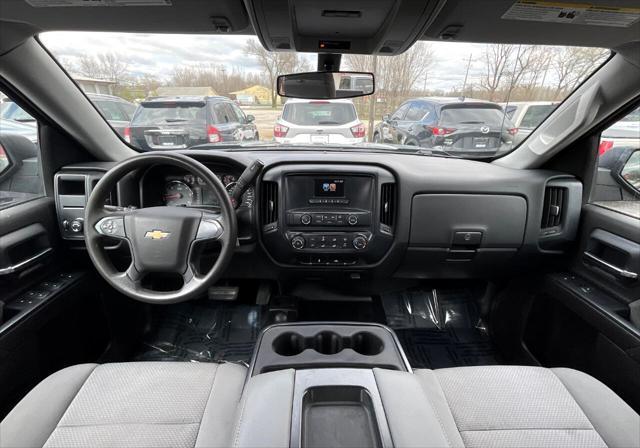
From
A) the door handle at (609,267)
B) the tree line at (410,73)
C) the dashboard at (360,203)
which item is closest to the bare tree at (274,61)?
the tree line at (410,73)

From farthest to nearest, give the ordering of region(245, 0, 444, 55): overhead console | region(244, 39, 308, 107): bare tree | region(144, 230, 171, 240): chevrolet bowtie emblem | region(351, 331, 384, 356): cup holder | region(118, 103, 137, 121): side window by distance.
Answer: region(118, 103, 137, 121): side window, region(244, 39, 308, 107): bare tree, region(144, 230, 171, 240): chevrolet bowtie emblem, region(351, 331, 384, 356): cup holder, region(245, 0, 444, 55): overhead console

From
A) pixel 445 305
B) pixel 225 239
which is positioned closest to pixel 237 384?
pixel 225 239

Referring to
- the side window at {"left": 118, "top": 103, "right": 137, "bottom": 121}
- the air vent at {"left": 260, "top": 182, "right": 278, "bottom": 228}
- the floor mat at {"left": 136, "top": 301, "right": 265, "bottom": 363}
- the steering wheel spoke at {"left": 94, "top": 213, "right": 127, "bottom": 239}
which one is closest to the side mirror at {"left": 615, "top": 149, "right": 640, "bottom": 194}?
the air vent at {"left": 260, "top": 182, "right": 278, "bottom": 228}

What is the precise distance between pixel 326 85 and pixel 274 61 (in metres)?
0.31

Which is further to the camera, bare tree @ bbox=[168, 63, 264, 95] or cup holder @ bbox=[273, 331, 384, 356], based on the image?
bare tree @ bbox=[168, 63, 264, 95]

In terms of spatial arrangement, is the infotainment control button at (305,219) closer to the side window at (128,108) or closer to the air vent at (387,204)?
the air vent at (387,204)

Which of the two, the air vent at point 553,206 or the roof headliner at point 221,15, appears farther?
the air vent at point 553,206

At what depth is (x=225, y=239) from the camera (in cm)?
179

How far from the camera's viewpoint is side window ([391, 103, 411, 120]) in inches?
98.0

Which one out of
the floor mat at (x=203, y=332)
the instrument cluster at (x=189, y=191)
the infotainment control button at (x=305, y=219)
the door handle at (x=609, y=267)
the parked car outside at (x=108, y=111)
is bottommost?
the floor mat at (x=203, y=332)

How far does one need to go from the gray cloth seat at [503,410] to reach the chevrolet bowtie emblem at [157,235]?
1.10 metres

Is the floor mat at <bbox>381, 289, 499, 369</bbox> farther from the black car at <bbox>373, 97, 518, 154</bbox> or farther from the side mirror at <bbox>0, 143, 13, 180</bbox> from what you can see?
the side mirror at <bbox>0, 143, 13, 180</bbox>

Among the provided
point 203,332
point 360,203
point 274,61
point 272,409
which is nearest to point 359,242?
point 360,203

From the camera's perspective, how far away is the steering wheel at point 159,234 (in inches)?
69.1
